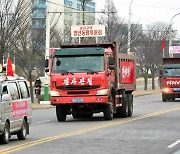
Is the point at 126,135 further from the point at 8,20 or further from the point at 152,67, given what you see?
the point at 152,67

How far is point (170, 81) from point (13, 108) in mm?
31410

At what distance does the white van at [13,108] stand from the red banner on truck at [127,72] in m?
10.8

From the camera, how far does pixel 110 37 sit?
55562mm

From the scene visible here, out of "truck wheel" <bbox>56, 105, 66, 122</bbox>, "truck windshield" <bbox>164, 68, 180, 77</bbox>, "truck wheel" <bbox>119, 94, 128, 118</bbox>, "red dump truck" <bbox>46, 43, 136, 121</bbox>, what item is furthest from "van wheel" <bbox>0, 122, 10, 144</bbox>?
"truck windshield" <bbox>164, 68, 180, 77</bbox>

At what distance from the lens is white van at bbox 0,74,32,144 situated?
55.6 ft

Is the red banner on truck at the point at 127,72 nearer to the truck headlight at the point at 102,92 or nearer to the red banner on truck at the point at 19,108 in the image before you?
the truck headlight at the point at 102,92

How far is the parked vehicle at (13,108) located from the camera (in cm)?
1695

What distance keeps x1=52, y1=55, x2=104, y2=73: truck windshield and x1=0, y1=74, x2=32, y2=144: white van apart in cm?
696

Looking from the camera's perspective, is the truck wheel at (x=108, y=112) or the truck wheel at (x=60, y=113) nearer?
the truck wheel at (x=108, y=112)

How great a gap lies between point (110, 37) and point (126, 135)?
35810 mm

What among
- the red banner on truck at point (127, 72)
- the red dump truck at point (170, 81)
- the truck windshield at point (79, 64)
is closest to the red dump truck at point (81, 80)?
the truck windshield at point (79, 64)

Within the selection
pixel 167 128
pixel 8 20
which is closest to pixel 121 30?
pixel 8 20

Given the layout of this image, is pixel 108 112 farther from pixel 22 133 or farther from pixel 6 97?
pixel 6 97

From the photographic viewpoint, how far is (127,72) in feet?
101
